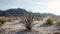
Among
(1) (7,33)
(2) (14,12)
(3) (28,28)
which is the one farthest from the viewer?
(2) (14,12)

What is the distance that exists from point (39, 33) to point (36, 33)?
0.25 meters

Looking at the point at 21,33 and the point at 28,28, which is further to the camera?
the point at 28,28

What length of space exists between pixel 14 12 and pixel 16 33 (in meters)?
81.6

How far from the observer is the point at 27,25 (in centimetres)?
1511

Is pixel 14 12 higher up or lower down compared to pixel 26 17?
lower down

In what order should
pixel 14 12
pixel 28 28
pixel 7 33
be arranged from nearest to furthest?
pixel 7 33 → pixel 28 28 → pixel 14 12

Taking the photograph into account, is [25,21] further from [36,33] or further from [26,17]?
[36,33]

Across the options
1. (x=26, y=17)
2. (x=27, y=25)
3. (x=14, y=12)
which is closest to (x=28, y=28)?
(x=27, y=25)

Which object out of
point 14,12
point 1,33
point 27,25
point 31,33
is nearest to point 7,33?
point 1,33

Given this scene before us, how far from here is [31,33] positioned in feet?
42.5

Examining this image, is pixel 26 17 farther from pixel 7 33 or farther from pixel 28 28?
→ pixel 7 33

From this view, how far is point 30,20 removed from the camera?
15672mm

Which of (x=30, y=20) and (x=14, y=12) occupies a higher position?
(x=30, y=20)

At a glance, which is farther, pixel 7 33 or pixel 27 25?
pixel 27 25
